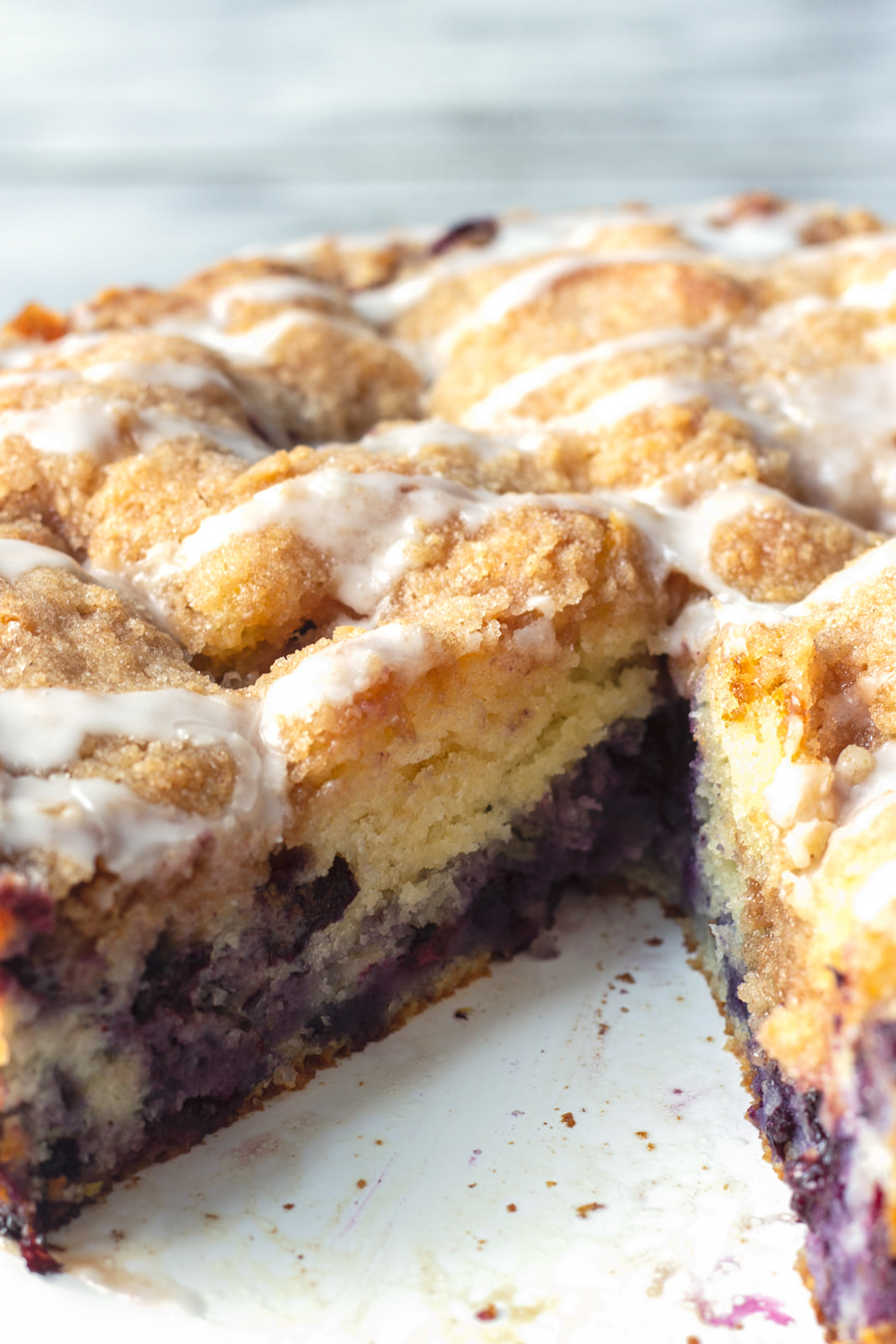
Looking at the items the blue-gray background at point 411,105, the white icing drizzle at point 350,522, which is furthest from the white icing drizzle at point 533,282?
the blue-gray background at point 411,105

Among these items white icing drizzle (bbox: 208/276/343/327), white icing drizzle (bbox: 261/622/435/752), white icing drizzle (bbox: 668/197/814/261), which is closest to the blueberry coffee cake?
white icing drizzle (bbox: 261/622/435/752)

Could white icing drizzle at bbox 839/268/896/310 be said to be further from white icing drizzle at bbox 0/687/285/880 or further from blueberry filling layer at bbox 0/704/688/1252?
white icing drizzle at bbox 0/687/285/880

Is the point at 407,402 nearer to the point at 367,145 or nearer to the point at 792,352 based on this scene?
the point at 792,352

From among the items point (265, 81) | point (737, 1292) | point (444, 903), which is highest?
point (265, 81)

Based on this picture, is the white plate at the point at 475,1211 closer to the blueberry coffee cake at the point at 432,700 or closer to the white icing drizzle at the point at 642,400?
the blueberry coffee cake at the point at 432,700

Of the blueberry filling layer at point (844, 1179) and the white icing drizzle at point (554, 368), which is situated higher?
the white icing drizzle at point (554, 368)

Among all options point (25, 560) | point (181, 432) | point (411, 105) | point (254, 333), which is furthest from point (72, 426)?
point (411, 105)

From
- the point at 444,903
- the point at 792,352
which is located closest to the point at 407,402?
the point at 792,352
